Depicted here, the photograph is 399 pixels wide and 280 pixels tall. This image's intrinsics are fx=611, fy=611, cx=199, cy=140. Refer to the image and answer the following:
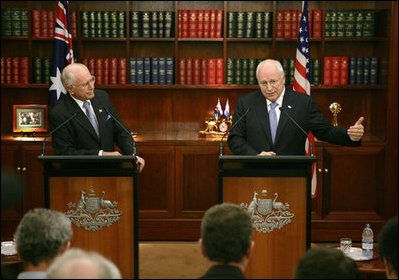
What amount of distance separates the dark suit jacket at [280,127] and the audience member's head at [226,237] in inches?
65.0

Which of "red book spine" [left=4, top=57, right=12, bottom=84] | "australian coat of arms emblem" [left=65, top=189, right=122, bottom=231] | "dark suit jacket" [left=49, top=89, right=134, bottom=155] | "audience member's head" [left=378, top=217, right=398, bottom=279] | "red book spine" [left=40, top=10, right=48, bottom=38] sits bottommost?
"australian coat of arms emblem" [left=65, top=189, right=122, bottom=231]

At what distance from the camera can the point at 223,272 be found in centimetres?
192

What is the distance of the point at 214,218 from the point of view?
206 cm

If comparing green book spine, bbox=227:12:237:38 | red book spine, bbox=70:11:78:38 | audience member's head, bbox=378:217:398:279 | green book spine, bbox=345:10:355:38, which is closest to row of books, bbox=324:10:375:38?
green book spine, bbox=345:10:355:38

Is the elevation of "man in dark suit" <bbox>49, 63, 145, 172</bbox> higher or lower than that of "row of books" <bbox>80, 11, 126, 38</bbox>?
lower

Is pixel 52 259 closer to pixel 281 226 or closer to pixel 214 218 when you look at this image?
pixel 214 218

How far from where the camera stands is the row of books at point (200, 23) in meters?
5.65

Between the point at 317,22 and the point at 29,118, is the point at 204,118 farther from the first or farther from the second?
the point at 29,118

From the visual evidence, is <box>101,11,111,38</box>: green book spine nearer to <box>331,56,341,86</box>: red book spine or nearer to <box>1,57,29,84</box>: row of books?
<box>1,57,29,84</box>: row of books

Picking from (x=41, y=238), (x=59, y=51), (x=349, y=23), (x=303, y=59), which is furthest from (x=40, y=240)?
(x=349, y=23)

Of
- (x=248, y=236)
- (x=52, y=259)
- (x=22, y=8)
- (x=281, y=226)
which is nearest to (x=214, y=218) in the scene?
(x=248, y=236)

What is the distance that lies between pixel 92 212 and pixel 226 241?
1349mm

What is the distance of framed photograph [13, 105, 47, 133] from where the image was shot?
560cm

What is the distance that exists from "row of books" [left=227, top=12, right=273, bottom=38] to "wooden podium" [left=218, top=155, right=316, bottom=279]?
275cm
